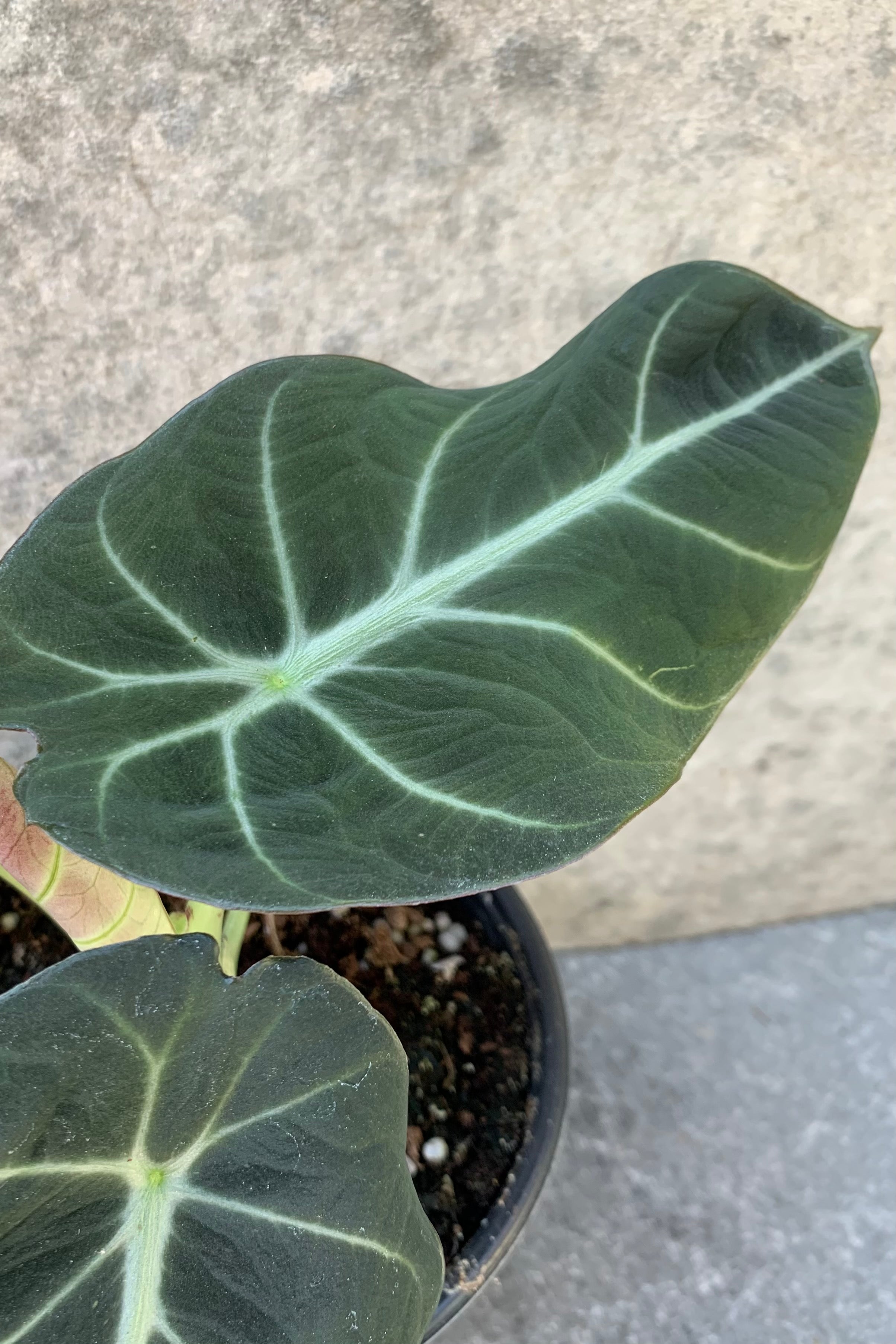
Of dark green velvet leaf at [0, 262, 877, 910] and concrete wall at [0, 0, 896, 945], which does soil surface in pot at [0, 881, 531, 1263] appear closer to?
dark green velvet leaf at [0, 262, 877, 910]

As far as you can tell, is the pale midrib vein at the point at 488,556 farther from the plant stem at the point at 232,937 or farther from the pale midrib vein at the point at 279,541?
the plant stem at the point at 232,937

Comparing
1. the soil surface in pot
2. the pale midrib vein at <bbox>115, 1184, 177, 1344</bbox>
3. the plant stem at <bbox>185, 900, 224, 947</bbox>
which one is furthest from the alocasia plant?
the soil surface in pot

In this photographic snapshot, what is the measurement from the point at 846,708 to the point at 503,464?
77 cm

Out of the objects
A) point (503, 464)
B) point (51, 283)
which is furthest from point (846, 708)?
point (51, 283)

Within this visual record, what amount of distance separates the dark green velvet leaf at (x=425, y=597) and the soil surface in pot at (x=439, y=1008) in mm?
265

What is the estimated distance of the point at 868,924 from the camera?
1.41m

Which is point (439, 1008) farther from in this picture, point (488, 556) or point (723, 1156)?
point (723, 1156)

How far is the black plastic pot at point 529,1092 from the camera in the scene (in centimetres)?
70

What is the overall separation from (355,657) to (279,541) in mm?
75

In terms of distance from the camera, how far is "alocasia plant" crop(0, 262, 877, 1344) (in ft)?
→ 1.50

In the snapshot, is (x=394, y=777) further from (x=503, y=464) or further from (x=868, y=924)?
(x=868, y=924)

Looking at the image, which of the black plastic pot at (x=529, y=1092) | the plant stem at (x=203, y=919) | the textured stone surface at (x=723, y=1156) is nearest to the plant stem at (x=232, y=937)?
the plant stem at (x=203, y=919)

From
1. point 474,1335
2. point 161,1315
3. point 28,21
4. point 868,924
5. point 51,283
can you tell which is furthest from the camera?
point 868,924

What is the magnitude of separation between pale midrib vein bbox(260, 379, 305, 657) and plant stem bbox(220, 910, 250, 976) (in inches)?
7.8
